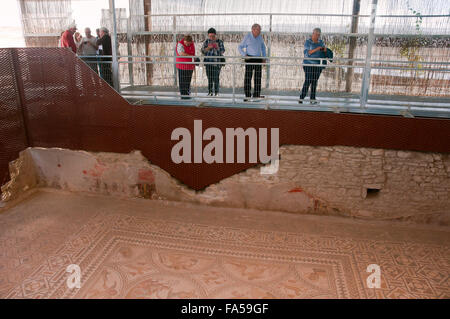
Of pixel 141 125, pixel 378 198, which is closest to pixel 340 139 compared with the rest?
pixel 378 198

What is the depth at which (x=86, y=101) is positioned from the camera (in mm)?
5836

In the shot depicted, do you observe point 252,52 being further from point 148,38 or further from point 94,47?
point 94,47

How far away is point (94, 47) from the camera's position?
22.6 ft

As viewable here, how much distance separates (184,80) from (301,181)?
2598 mm

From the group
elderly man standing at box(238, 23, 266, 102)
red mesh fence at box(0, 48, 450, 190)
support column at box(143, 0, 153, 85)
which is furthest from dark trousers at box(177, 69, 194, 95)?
support column at box(143, 0, 153, 85)

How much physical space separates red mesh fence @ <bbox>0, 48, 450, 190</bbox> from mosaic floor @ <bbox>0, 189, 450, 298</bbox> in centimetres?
95

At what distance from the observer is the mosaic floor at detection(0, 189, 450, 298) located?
3.89 meters

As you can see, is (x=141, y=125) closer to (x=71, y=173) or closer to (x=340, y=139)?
(x=71, y=173)

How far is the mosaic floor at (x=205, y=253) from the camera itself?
389 cm

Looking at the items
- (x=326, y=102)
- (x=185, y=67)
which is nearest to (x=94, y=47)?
(x=185, y=67)

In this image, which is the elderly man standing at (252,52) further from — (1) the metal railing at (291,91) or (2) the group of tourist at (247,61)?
(1) the metal railing at (291,91)

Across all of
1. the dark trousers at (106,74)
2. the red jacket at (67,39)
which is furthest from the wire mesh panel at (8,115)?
the dark trousers at (106,74)

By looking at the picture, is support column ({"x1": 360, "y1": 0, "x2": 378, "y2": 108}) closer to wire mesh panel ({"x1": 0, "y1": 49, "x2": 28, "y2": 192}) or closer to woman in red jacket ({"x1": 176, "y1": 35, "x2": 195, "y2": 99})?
woman in red jacket ({"x1": 176, "y1": 35, "x2": 195, "y2": 99})

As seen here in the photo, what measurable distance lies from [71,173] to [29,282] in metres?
2.70
